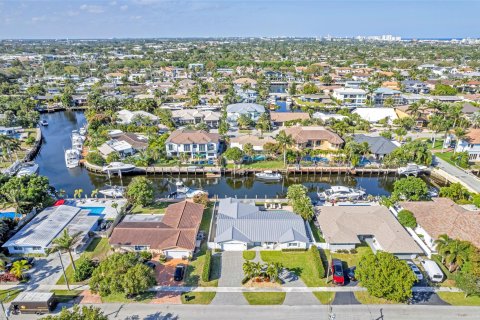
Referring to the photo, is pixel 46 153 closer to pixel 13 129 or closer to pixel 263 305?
pixel 13 129

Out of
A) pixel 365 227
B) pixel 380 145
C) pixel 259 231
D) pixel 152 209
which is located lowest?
pixel 152 209

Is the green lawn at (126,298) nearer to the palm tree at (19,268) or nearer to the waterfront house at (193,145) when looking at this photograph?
the palm tree at (19,268)

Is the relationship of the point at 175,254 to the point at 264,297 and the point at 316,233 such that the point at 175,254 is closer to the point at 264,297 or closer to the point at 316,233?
the point at 264,297

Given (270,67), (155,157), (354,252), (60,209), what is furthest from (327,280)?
(270,67)

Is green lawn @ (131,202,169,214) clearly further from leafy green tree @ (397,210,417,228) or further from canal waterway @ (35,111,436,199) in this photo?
leafy green tree @ (397,210,417,228)

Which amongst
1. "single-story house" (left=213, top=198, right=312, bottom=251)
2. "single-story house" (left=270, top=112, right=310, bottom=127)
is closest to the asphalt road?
"single-story house" (left=213, top=198, right=312, bottom=251)

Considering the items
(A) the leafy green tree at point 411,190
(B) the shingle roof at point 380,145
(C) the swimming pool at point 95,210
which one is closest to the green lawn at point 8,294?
(C) the swimming pool at point 95,210

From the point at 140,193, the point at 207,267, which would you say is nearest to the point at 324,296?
the point at 207,267
